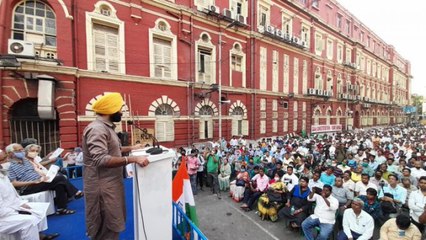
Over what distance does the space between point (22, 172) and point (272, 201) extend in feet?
19.3

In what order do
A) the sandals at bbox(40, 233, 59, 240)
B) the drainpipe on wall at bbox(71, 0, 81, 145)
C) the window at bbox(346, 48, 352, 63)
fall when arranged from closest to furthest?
1. the sandals at bbox(40, 233, 59, 240)
2. the drainpipe on wall at bbox(71, 0, 81, 145)
3. the window at bbox(346, 48, 352, 63)

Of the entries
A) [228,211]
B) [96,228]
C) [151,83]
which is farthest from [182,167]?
[151,83]

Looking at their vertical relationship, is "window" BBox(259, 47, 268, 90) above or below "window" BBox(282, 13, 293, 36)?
below

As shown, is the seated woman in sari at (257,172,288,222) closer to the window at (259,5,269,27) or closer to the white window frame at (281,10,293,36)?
the window at (259,5,269,27)

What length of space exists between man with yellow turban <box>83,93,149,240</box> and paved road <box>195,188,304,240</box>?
12.2 ft

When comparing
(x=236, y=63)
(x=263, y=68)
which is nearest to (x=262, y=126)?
(x=263, y=68)

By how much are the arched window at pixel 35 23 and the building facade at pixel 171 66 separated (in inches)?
1.6

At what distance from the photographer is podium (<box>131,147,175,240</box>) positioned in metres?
2.03

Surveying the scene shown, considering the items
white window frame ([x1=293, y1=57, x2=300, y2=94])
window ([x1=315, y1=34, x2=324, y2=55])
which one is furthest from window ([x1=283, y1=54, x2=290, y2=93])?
window ([x1=315, y1=34, x2=324, y2=55])

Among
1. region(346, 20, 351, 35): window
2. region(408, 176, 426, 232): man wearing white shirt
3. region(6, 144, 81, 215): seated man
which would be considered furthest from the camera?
region(346, 20, 351, 35): window

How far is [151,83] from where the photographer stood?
12094 mm

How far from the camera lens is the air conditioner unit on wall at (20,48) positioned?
26.6 feet

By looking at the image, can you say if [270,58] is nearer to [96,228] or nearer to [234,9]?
[234,9]

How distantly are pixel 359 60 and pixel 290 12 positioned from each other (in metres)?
19.7
